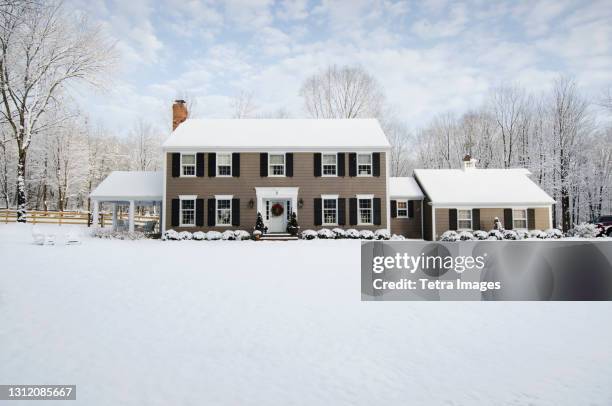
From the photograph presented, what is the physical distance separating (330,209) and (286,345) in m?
16.7

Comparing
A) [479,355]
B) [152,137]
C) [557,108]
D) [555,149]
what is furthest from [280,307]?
[152,137]

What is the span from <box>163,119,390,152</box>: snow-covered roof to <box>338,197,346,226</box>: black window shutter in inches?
130

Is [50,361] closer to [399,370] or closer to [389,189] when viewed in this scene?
[399,370]

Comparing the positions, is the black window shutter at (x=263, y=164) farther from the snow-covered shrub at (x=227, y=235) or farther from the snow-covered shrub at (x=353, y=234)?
the snow-covered shrub at (x=353, y=234)

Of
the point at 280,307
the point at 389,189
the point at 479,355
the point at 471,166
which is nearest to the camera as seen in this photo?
the point at 479,355

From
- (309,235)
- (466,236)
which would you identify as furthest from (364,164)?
(466,236)

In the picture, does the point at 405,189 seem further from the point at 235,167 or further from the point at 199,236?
the point at 199,236

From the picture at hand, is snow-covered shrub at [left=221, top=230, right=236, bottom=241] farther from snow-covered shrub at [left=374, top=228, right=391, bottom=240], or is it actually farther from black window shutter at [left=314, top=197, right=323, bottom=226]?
snow-covered shrub at [left=374, top=228, right=391, bottom=240]

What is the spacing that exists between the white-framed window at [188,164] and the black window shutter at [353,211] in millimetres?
10227

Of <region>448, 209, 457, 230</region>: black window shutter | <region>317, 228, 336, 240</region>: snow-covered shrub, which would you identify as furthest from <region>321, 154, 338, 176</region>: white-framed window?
<region>448, 209, 457, 230</region>: black window shutter

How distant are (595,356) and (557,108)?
2923 cm

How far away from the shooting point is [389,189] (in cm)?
2220

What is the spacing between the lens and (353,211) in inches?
841

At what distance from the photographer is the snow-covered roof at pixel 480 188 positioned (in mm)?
21781
